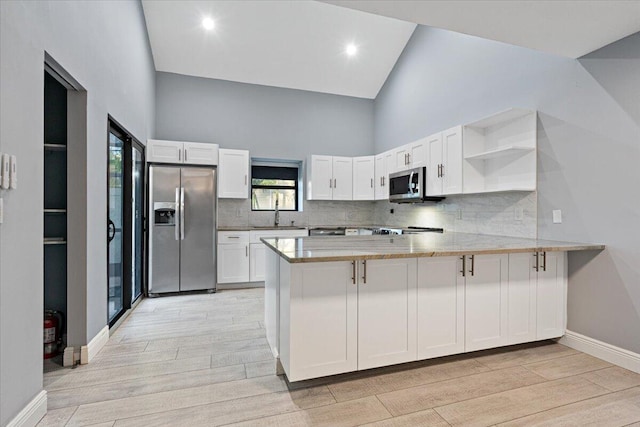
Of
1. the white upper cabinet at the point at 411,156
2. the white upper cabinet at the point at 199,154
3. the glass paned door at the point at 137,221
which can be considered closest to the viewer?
the glass paned door at the point at 137,221

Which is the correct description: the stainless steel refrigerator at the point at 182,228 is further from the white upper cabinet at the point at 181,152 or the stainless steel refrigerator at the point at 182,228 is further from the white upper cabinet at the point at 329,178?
the white upper cabinet at the point at 329,178

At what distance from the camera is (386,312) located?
7.07 ft

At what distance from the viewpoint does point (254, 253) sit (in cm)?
491

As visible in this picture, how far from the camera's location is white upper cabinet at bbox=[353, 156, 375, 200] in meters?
5.60

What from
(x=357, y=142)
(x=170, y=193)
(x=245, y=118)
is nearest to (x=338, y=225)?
(x=357, y=142)

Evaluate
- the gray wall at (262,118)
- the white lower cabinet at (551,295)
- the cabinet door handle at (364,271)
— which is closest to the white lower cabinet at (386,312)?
the cabinet door handle at (364,271)

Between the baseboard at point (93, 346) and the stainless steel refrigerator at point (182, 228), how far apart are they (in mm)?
1635

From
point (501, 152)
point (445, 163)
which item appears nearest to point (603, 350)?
point (501, 152)

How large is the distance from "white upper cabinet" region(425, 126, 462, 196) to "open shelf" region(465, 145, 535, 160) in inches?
7.6

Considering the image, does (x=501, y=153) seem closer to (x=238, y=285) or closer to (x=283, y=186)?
(x=283, y=186)

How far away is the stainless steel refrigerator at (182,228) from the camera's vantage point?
4.38m

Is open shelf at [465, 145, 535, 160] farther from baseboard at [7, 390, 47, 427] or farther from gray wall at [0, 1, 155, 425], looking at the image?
baseboard at [7, 390, 47, 427]

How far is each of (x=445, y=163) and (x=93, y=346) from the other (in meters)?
3.81

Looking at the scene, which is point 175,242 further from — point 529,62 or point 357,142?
point 529,62
